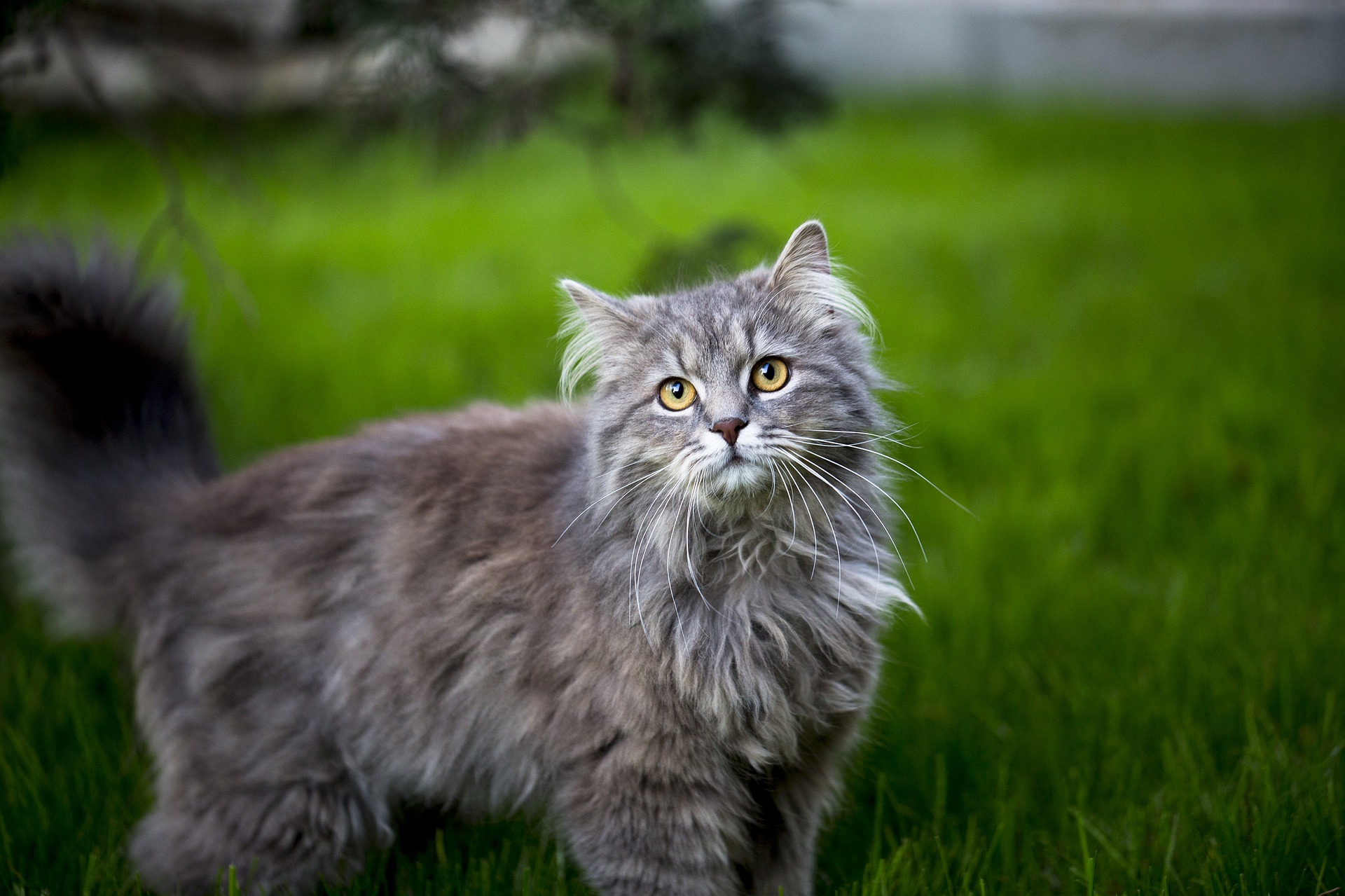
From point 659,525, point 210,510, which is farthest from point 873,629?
point 210,510

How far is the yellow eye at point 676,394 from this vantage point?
6.91 ft

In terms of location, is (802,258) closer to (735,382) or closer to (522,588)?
(735,382)

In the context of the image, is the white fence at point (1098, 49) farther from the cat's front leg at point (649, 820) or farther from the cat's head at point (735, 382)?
the cat's front leg at point (649, 820)

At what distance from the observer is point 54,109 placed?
27.2 feet

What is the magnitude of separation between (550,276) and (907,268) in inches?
85.3

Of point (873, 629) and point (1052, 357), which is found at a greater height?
point (1052, 357)

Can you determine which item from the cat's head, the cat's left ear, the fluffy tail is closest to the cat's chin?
the cat's head

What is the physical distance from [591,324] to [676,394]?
0.31m

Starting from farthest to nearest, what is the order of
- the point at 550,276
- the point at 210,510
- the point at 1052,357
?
the point at 550,276 < the point at 1052,357 < the point at 210,510

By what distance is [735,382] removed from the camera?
6.81ft

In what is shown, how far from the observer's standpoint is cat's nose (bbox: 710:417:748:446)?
1.96 meters

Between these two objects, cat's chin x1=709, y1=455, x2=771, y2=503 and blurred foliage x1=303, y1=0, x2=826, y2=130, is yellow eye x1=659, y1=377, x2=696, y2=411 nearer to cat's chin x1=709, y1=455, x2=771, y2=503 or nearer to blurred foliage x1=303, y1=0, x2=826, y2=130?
cat's chin x1=709, y1=455, x2=771, y2=503

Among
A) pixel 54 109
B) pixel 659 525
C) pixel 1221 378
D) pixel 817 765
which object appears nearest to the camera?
pixel 659 525

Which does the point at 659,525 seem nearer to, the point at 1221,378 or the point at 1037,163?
the point at 1221,378
